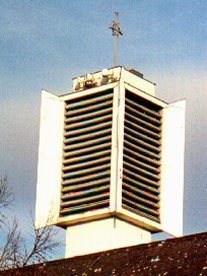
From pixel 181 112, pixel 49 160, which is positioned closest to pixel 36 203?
pixel 49 160

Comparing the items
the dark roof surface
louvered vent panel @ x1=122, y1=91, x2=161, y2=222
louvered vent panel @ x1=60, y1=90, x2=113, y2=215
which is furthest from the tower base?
the dark roof surface

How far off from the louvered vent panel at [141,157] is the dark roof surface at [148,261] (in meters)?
12.4

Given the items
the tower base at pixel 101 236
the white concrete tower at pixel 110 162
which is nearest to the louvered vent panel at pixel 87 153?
the white concrete tower at pixel 110 162

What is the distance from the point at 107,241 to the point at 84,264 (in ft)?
38.2

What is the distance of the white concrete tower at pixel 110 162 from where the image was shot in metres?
71.0

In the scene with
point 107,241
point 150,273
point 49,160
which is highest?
point 49,160

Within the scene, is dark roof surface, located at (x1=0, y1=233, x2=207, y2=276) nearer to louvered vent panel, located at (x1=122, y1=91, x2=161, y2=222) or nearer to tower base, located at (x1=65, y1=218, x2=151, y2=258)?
tower base, located at (x1=65, y1=218, x2=151, y2=258)

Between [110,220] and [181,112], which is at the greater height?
[181,112]

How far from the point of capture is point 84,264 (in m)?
→ 58.6

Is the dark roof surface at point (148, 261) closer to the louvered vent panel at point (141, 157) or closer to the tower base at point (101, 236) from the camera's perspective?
the tower base at point (101, 236)

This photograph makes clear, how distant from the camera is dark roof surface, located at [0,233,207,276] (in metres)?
54.3

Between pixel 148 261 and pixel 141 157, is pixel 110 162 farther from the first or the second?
pixel 148 261

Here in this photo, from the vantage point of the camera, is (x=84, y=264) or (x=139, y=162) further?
(x=139, y=162)

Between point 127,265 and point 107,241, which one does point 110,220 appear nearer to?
point 107,241
